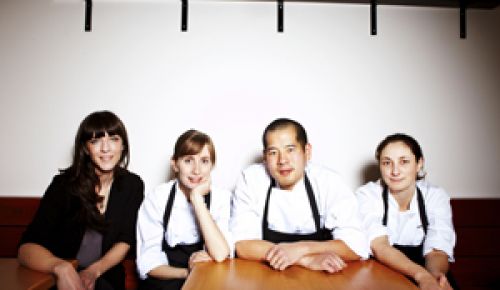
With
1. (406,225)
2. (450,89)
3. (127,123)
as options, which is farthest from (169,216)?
(450,89)

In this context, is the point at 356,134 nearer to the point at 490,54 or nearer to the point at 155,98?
the point at 490,54

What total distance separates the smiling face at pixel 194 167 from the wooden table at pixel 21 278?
68 cm

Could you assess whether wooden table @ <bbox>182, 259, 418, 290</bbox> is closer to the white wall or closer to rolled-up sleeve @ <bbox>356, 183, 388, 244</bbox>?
rolled-up sleeve @ <bbox>356, 183, 388, 244</bbox>

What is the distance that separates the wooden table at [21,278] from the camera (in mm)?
1229

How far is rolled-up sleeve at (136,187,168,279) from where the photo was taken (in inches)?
68.0

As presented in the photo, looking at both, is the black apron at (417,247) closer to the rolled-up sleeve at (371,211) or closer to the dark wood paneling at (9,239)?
the rolled-up sleeve at (371,211)

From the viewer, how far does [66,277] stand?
1.45m

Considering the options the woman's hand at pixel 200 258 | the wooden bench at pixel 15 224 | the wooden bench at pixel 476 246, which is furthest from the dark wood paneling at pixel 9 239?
the woman's hand at pixel 200 258

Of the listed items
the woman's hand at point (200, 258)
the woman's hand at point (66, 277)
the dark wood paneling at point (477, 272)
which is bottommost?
the dark wood paneling at point (477, 272)

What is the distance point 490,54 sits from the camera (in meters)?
2.45

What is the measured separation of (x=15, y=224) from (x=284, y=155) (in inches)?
67.6

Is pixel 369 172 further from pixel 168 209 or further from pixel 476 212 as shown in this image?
pixel 168 209

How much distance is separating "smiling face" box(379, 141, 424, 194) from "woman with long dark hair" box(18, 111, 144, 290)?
133 centimetres

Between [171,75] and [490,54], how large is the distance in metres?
2.15
